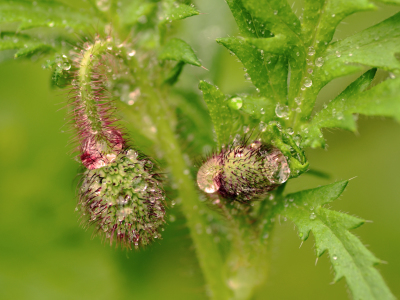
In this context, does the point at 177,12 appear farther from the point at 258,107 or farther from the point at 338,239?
the point at 338,239

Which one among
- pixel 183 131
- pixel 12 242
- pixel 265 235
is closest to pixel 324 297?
pixel 265 235

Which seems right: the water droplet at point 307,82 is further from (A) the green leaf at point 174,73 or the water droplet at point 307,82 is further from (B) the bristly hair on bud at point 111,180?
(B) the bristly hair on bud at point 111,180

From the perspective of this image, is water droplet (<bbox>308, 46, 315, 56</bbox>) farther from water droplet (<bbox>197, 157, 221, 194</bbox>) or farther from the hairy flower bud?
the hairy flower bud

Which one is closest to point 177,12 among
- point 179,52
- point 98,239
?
point 179,52

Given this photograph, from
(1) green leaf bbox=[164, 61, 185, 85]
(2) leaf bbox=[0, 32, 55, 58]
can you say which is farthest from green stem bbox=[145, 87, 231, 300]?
(2) leaf bbox=[0, 32, 55, 58]

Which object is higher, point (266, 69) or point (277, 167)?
point (266, 69)

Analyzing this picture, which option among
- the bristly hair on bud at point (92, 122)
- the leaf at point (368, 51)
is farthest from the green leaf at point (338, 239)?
the bristly hair on bud at point (92, 122)
